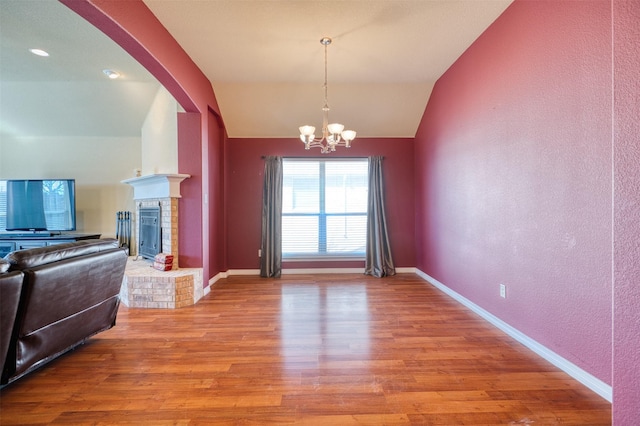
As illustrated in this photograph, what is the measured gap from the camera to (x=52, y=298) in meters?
1.73

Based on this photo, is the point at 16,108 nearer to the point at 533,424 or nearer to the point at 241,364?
the point at 241,364

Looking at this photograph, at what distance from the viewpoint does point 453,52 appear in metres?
3.04

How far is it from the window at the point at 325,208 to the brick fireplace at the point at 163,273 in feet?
6.14

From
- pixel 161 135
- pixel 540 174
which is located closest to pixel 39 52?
pixel 161 135

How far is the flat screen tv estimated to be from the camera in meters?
4.47

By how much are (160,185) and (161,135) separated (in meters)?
0.85

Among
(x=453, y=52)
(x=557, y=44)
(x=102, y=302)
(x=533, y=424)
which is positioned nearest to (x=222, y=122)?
(x=102, y=302)

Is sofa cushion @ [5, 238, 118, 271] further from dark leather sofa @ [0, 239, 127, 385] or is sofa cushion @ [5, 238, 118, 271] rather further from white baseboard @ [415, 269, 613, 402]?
white baseboard @ [415, 269, 613, 402]

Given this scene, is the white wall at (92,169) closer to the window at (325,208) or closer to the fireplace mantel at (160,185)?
the fireplace mantel at (160,185)

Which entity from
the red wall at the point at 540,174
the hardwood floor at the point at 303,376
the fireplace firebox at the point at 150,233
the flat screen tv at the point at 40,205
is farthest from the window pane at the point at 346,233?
the flat screen tv at the point at 40,205

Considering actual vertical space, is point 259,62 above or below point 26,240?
above

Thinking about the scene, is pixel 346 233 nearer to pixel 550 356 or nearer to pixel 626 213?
pixel 550 356

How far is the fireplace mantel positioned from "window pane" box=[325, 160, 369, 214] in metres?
2.45

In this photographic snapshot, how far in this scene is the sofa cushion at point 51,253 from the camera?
1.58m
